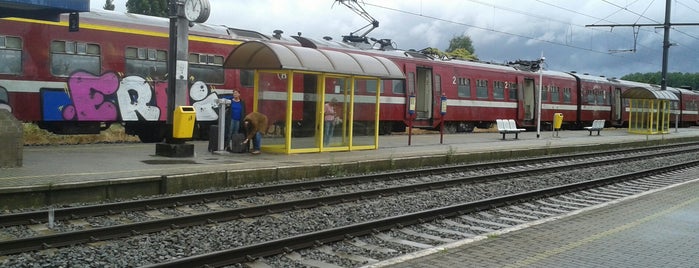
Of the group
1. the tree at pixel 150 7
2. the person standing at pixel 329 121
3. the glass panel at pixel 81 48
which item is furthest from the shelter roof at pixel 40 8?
the tree at pixel 150 7

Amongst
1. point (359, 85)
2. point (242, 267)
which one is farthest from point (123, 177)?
point (359, 85)

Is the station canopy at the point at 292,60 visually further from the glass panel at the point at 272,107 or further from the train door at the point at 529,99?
the train door at the point at 529,99

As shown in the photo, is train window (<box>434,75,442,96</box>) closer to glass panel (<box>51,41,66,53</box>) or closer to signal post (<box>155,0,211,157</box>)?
signal post (<box>155,0,211,157</box>)

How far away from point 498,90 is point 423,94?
18.0 ft

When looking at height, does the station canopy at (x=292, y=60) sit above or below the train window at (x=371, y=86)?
above

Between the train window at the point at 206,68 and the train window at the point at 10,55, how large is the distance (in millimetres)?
4522

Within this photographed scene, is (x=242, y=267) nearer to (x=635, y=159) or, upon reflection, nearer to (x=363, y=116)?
Result: (x=363, y=116)

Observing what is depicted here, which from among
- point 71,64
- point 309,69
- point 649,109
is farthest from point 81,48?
point 649,109

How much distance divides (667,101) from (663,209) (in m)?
27.3

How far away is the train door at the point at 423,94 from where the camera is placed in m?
27.7

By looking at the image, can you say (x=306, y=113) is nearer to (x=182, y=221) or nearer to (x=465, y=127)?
(x=182, y=221)

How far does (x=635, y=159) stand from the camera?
2281 centimetres

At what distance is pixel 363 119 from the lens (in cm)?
1883

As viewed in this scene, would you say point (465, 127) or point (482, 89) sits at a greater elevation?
point (482, 89)
